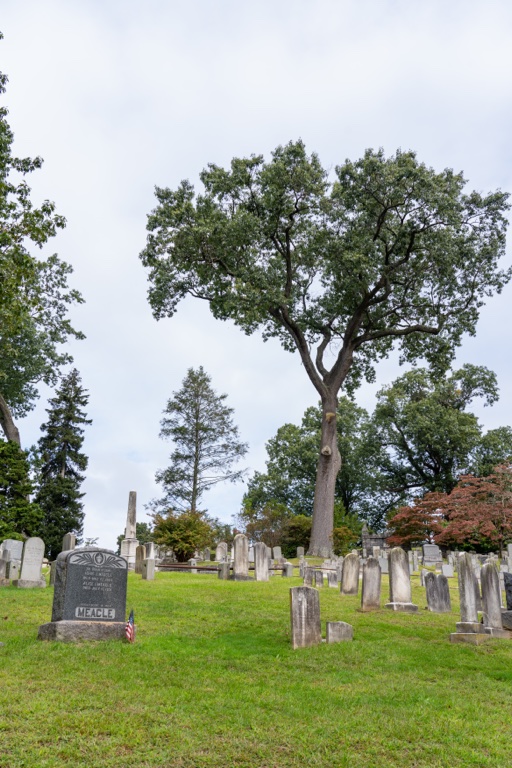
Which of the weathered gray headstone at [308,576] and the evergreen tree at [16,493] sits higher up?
the evergreen tree at [16,493]

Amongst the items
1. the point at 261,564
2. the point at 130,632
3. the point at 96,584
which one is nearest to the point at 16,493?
the point at 261,564

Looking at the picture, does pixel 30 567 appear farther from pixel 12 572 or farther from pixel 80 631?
pixel 80 631

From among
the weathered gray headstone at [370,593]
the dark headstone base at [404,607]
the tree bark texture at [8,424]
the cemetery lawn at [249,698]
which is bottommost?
the cemetery lawn at [249,698]

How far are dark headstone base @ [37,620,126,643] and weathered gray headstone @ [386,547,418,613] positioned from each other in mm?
5740

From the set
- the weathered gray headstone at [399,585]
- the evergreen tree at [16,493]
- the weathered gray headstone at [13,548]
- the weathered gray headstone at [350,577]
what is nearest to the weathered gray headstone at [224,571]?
the weathered gray headstone at [350,577]

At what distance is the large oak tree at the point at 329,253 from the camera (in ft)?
85.1

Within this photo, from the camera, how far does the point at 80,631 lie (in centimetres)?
835

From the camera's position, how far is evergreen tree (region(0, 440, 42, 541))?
27172mm

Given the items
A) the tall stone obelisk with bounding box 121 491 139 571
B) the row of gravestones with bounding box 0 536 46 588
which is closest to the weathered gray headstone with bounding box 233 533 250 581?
the tall stone obelisk with bounding box 121 491 139 571

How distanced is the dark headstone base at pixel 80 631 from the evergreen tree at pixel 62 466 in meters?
30.6

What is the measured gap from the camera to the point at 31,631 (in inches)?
350

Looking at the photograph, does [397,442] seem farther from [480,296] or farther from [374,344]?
[480,296]

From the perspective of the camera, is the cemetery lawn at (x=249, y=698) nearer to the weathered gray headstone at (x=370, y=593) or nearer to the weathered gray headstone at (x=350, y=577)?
the weathered gray headstone at (x=370, y=593)

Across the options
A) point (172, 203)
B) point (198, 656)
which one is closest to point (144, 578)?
point (198, 656)
